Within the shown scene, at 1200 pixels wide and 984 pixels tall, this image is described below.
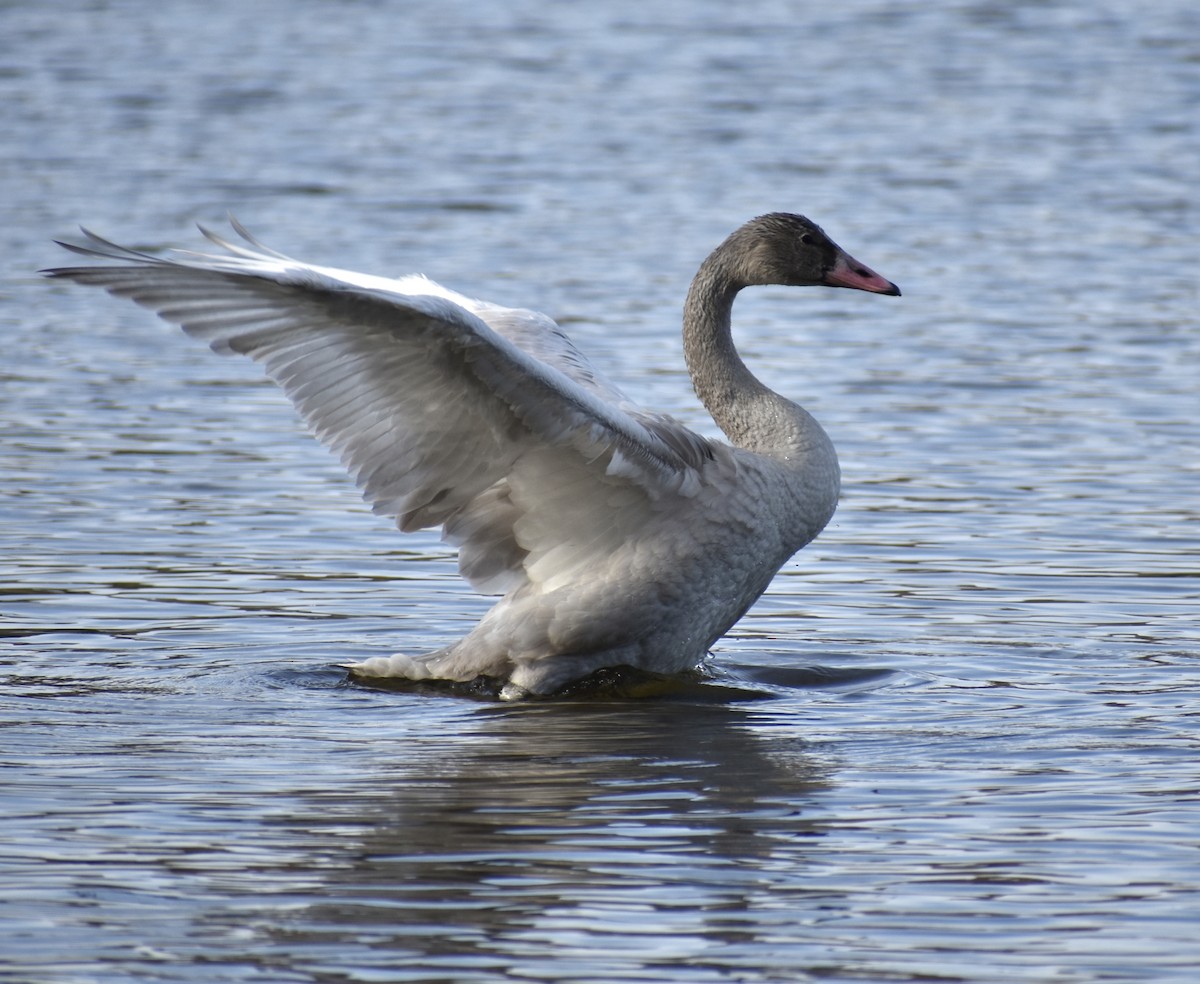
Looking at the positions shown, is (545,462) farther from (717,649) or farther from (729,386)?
(717,649)

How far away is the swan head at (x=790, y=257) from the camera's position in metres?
8.59

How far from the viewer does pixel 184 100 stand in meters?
23.9

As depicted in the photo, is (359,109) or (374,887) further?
(359,109)

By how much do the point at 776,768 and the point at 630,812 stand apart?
29.5 inches

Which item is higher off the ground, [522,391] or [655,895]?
[522,391]

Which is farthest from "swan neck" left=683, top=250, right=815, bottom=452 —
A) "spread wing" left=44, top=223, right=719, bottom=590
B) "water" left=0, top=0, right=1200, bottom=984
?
"water" left=0, top=0, right=1200, bottom=984

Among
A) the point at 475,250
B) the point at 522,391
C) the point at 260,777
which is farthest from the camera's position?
the point at 475,250

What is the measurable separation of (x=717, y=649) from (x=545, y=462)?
144cm

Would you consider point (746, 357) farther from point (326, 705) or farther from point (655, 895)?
point (655, 895)

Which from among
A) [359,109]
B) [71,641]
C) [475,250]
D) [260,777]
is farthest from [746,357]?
[359,109]

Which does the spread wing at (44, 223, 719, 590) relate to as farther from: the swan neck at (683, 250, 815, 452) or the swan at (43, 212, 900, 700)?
the swan neck at (683, 250, 815, 452)

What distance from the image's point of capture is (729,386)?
27.4ft

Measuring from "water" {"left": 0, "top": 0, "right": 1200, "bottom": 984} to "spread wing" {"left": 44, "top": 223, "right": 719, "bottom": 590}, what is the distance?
0.73 meters

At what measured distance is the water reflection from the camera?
5254mm
